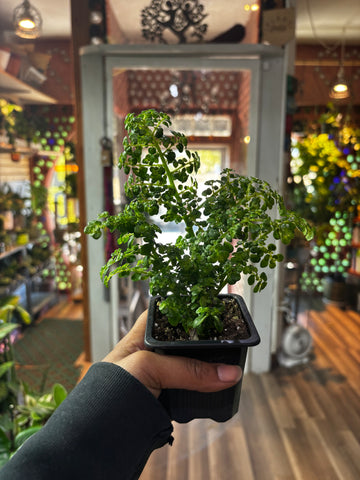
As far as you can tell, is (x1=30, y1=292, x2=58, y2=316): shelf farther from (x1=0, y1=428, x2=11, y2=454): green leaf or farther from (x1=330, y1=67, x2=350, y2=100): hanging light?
(x1=330, y1=67, x2=350, y2=100): hanging light

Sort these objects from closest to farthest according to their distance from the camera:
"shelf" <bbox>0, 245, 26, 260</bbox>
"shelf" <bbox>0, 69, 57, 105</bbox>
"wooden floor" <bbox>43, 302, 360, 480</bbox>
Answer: "wooden floor" <bbox>43, 302, 360, 480</bbox> < "shelf" <bbox>0, 69, 57, 105</bbox> < "shelf" <bbox>0, 245, 26, 260</bbox>

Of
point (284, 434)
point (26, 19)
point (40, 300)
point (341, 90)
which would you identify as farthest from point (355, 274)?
point (26, 19)

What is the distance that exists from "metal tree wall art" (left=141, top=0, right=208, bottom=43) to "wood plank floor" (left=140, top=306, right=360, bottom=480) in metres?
2.14

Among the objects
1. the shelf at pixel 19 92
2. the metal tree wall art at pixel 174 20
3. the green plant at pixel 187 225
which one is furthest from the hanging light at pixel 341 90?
the green plant at pixel 187 225

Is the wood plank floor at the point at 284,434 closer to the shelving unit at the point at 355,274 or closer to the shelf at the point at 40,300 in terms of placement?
the shelving unit at the point at 355,274

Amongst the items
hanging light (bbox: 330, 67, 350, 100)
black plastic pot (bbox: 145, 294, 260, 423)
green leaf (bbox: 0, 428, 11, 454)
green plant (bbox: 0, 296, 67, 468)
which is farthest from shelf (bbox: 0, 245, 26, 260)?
hanging light (bbox: 330, 67, 350, 100)

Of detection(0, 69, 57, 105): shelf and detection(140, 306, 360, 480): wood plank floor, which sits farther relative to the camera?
detection(0, 69, 57, 105): shelf

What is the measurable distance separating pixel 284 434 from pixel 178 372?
1.79 m

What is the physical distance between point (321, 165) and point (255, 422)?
240cm

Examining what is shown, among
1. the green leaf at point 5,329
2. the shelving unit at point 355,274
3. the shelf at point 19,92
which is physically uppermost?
the shelf at point 19,92

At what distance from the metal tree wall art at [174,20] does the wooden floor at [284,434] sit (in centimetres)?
215

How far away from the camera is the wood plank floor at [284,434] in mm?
1645

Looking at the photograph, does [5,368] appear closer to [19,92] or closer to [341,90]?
[19,92]

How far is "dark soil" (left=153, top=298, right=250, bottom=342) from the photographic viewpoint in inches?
25.0
